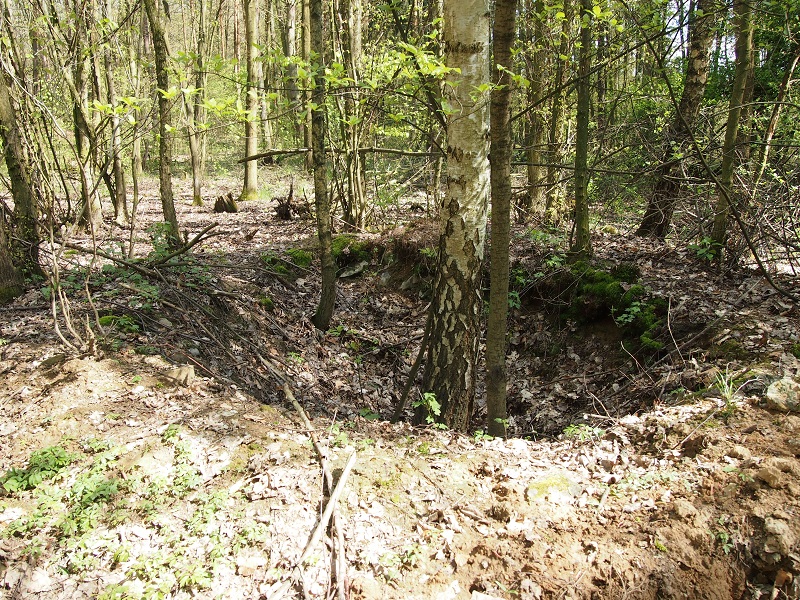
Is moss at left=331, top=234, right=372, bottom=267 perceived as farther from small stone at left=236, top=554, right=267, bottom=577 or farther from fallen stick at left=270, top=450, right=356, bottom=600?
small stone at left=236, top=554, right=267, bottom=577

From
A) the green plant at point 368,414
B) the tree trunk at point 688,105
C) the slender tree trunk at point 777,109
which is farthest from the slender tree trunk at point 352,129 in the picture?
the slender tree trunk at point 777,109

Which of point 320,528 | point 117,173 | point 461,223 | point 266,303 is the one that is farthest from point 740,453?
point 117,173

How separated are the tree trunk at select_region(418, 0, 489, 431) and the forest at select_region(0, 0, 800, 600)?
2 centimetres

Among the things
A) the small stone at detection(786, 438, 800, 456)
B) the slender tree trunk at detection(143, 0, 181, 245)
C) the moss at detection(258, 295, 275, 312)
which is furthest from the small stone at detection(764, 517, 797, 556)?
the slender tree trunk at detection(143, 0, 181, 245)

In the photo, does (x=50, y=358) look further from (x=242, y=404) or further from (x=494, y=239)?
(x=494, y=239)

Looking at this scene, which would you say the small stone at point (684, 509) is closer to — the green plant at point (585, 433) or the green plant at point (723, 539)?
the green plant at point (723, 539)

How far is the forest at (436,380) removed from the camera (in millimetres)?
2730

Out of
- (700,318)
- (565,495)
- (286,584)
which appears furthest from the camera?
(700,318)

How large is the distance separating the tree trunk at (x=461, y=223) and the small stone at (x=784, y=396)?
2.28 meters

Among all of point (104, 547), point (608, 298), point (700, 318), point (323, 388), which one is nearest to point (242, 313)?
point (323, 388)

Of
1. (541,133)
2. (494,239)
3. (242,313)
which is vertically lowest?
(242,313)

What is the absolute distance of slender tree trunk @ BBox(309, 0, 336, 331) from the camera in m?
5.67

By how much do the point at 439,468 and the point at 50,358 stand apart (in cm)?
340

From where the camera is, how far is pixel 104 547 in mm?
2754
